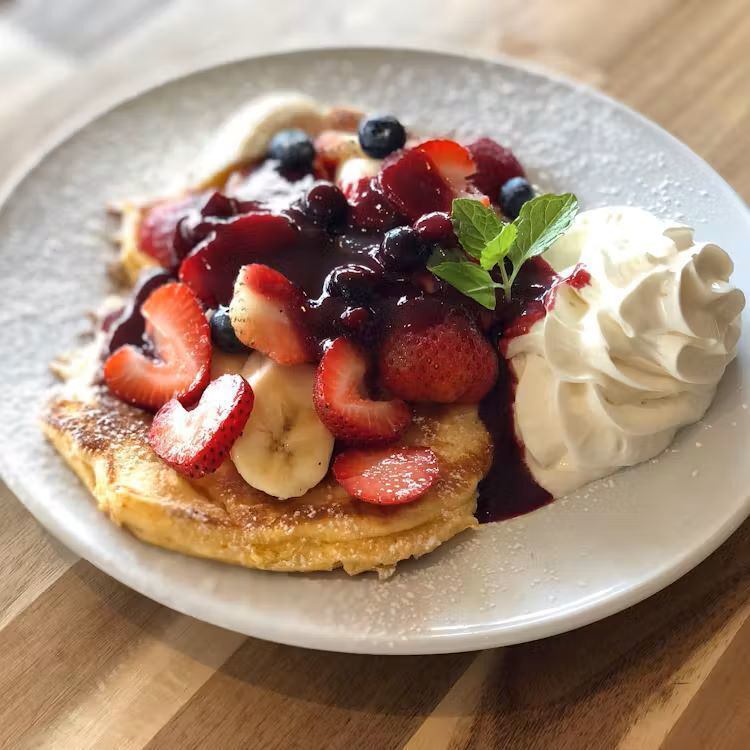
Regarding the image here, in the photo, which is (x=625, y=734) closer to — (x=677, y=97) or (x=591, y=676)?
(x=591, y=676)

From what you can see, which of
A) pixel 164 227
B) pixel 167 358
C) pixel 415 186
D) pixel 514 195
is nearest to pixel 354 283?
pixel 415 186

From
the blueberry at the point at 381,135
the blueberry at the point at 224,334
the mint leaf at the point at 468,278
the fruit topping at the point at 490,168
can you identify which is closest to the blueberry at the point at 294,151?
the blueberry at the point at 381,135

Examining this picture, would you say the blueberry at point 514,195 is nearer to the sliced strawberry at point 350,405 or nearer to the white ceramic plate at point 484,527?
the white ceramic plate at point 484,527

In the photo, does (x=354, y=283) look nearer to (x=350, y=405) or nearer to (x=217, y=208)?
(x=350, y=405)

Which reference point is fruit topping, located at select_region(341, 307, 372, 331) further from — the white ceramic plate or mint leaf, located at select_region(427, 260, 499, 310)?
the white ceramic plate

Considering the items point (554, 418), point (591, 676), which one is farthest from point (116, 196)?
point (591, 676)

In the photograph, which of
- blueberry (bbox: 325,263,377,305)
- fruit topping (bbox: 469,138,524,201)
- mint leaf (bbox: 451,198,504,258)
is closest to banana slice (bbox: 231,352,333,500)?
blueberry (bbox: 325,263,377,305)
